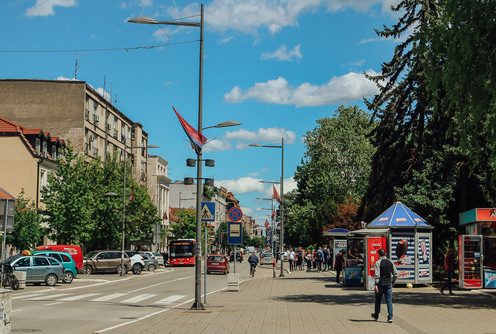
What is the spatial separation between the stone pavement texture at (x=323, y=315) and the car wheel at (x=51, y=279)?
11584 millimetres

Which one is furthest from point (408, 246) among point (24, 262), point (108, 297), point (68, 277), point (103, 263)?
point (103, 263)

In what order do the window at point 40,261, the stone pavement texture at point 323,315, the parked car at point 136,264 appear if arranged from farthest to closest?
the parked car at point 136,264
the window at point 40,261
the stone pavement texture at point 323,315

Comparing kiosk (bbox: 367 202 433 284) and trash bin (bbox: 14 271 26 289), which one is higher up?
kiosk (bbox: 367 202 433 284)

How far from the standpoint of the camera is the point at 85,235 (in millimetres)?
47188

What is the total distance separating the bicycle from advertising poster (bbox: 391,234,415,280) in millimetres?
16870

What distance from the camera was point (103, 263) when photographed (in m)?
47.6

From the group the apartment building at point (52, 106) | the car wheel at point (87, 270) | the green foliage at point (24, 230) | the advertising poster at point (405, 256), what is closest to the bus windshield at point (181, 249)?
the apartment building at point (52, 106)

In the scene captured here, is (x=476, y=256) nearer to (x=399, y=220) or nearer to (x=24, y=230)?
(x=399, y=220)

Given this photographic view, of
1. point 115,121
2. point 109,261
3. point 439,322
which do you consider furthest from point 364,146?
point 439,322

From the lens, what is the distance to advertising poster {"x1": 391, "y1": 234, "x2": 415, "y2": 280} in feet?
95.8

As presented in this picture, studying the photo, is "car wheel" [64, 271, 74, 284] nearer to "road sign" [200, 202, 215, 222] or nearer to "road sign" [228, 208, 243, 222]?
"road sign" [228, 208, 243, 222]

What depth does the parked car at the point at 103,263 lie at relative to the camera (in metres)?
47.4

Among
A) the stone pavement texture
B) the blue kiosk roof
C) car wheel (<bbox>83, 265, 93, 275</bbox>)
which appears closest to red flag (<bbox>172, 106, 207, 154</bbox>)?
the stone pavement texture

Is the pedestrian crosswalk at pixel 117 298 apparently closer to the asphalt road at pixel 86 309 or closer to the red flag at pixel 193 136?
the asphalt road at pixel 86 309
